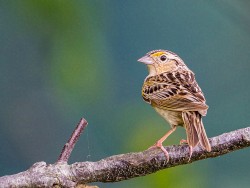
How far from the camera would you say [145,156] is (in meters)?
0.74

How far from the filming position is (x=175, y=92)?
1063 millimetres

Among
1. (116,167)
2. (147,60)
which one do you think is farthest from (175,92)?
(116,167)

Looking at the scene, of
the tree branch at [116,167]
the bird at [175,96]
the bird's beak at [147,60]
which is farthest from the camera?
the bird's beak at [147,60]

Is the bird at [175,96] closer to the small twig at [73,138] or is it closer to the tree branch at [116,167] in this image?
the tree branch at [116,167]

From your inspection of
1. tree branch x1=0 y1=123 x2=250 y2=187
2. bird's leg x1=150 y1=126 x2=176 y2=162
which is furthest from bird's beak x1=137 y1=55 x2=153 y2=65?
tree branch x1=0 y1=123 x2=250 y2=187

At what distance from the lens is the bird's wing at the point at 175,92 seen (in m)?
0.99

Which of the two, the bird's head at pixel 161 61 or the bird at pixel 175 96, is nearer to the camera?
the bird at pixel 175 96

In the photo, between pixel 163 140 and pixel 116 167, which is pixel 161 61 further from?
pixel 116 167

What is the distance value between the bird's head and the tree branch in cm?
44

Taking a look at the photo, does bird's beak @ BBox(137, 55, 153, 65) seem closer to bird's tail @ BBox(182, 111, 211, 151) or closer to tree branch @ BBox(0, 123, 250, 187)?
bird's tail @ BBox(182, 111, 211, 151)

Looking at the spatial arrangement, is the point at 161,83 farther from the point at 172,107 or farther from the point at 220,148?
the point at 220,148

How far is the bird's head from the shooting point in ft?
3.95

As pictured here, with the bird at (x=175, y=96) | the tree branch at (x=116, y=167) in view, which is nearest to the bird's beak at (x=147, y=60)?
the bird at (x=175, y=96)

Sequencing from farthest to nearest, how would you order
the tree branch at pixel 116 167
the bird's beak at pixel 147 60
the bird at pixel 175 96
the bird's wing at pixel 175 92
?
1. the bird's beak at pixel 147 60
2. the bird's wing at pixel 175 92
3. the bird at pixel 175 96
4. the tree branch at pixel 116 167
